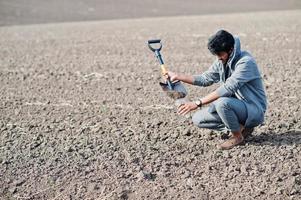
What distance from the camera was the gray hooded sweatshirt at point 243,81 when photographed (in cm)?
500

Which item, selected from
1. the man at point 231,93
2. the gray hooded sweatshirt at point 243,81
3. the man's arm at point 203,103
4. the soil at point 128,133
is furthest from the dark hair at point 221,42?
the soil at point 128,133

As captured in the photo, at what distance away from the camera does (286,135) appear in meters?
5.87

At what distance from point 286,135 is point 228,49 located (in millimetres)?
1516

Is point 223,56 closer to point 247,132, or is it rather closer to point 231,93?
point 231,93

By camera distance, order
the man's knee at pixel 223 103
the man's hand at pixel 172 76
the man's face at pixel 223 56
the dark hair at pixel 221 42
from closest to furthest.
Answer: the dark hair at pixel 221 42 < the man's face at pixel 223 56 < the man's knee at pixel 223 103 < the man's hand at pixel 172 76

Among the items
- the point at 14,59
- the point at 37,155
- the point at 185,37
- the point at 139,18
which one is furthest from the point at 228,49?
the point at 139,18

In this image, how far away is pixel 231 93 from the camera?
5.12 meters

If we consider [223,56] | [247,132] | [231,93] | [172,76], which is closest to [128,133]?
[172,76]

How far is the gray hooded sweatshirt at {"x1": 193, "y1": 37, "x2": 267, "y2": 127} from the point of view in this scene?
16.4ft

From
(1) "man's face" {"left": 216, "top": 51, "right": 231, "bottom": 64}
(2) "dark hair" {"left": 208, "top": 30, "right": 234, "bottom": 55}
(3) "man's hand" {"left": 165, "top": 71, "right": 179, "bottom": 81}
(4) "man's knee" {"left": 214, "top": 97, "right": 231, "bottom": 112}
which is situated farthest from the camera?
(3) "man's hand" {"left": 165, "top": 71, "right": 179, "bottom": 81}

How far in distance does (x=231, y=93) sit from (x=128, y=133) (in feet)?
5.24

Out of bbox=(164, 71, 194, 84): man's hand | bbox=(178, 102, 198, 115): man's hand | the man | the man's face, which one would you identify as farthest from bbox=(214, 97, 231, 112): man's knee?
bbox=(164, 71, 194, 84): man's hand

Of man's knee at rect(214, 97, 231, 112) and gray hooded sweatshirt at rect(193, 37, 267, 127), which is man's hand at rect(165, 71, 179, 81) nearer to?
gray hooded sweatshirt at rect(193, 37, 267, 127)

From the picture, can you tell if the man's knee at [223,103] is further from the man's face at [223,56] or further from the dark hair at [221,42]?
the dark hair at [221,42]
